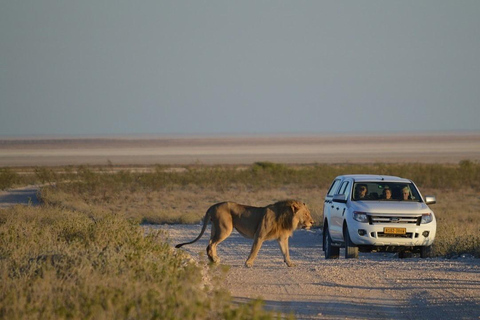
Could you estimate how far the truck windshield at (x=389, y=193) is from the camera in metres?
17.5

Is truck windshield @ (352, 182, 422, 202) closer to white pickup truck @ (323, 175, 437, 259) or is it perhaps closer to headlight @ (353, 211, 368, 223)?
white pickup truck @ (323, 175, 437, 259)

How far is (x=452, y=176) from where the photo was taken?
50906 mm

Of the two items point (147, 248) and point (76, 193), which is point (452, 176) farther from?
point (147, 248)

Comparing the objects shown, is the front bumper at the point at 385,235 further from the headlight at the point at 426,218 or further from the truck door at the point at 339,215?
the truck door at the point at 339,215

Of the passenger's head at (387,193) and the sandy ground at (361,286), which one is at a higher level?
the passenger's head at (387,193)

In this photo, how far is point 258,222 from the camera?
1556 cm

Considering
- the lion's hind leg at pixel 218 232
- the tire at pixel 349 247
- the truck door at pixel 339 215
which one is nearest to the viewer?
the lion's hind leg at pixel 218 232

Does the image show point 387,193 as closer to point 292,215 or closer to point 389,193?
point 389,193

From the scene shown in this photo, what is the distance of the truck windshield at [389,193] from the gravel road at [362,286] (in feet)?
4.10

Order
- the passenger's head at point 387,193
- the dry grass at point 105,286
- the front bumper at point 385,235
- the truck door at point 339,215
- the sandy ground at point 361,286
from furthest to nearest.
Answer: the passenger's head at point 387,193, the truck door at point 339,215, the front bumper at point 385,235, the sandy ground at point 361,286, the dry grass at point 105,286

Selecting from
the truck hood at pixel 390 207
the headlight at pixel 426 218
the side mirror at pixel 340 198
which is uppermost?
the side mirror at pixel 340 198

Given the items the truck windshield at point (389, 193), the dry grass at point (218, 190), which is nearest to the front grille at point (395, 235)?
the truck windshield at point (389, 193)

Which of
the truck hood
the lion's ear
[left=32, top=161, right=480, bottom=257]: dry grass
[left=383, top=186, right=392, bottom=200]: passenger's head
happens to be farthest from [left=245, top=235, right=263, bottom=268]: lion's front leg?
[left=32, top=161, right=480, bottom=257]: dry grass

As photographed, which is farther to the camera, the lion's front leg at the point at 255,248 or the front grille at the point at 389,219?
the front grille at the point at 389,219
